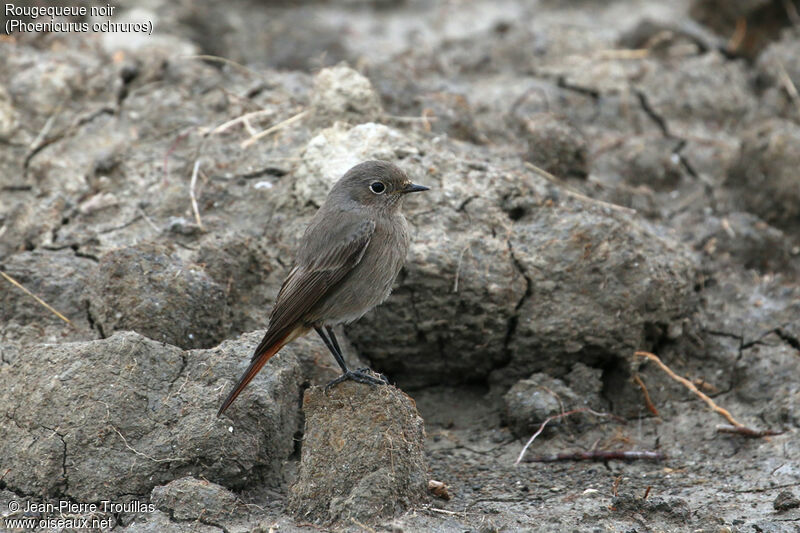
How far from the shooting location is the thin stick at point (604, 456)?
16.9 ft

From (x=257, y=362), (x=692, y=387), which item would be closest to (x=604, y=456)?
(x=692, y=387)

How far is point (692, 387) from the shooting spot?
218 inches

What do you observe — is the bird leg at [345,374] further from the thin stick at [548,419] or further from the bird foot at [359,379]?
the thin stick at [548,419]

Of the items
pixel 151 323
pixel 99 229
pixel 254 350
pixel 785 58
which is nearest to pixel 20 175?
pixel 99 229

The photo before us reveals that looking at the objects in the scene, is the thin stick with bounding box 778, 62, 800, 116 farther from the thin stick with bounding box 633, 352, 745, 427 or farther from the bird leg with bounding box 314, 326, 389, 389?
the bird leg with bounding box 314, 326, 389, 389

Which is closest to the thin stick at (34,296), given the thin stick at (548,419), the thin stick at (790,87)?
the thin stick at (548,419)

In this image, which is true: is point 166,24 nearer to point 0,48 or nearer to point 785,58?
point 0,48

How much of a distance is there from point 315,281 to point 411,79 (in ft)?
11.7

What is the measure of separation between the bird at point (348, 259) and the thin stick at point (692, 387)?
176 centimetres

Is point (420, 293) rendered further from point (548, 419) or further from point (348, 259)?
point (548, 419)

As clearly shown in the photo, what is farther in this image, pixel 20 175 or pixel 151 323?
pixel 20 175

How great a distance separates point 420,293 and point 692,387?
1.81 m

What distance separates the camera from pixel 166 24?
29.6 feet

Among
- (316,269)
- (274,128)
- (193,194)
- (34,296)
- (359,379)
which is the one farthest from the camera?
(274,128)
